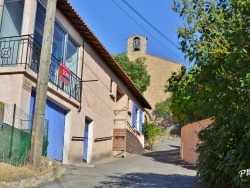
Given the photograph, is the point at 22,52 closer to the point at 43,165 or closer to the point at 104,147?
the point at 43,165

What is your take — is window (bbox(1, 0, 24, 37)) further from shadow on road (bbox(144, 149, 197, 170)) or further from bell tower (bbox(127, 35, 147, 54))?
bell tower (bbox(127, 35, 147, 54))

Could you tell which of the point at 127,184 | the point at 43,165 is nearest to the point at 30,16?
the point at 43,165

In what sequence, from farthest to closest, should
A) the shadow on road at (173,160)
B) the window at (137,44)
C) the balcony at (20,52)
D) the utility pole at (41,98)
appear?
the window at (137,44) → the shadow on road at (173,160) → the balcony at (20,52) → the utility pole at (41,98)

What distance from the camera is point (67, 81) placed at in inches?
538

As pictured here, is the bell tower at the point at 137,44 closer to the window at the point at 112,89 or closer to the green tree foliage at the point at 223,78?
the window at the point at 112,89

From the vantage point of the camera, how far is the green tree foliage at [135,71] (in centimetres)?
3541

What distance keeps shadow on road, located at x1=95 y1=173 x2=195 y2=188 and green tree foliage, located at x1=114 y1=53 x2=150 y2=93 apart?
23896mm

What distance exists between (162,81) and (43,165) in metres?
30.8

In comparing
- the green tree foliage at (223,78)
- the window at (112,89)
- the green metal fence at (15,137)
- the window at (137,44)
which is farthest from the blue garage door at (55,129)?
the window at (137,44)

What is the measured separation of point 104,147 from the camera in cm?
1786

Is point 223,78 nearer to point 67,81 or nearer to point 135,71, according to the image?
point 67,81

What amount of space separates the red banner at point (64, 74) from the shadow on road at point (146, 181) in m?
3.95

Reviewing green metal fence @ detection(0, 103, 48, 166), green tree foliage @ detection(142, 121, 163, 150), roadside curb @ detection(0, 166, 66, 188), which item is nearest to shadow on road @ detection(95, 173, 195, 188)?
roadside curb @ detection(0, 166, 66, 188)

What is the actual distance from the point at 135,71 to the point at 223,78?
30.7 m
